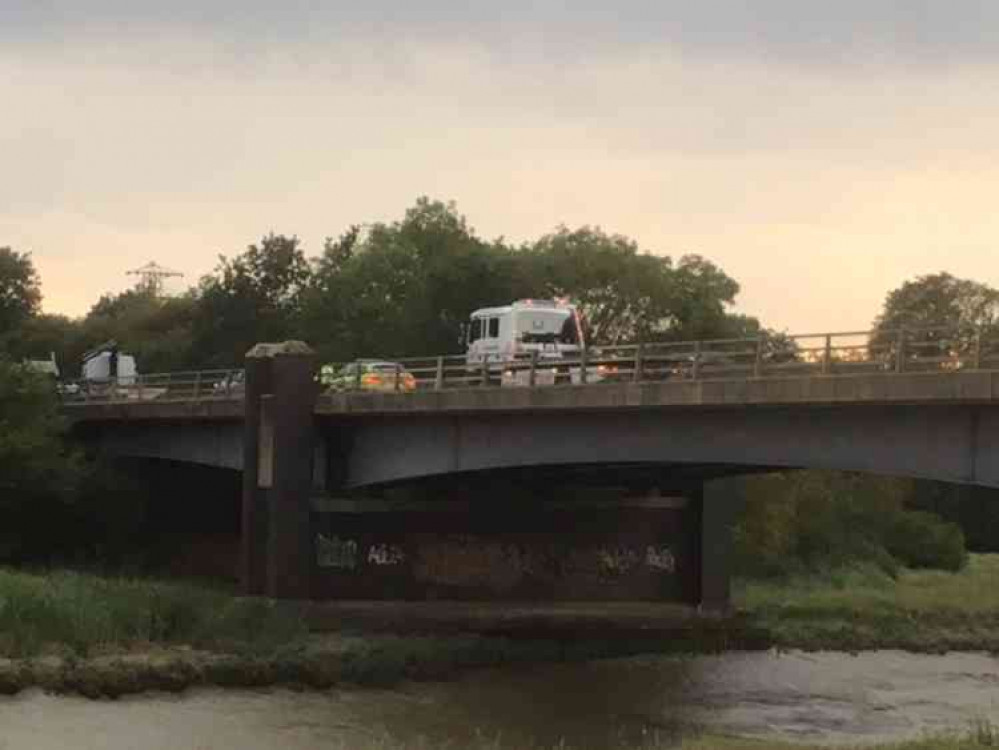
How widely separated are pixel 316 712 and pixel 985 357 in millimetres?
15533

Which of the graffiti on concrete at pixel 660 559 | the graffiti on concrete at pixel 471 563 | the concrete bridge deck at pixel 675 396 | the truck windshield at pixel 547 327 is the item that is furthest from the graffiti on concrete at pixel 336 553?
the truck windshield at pixel 547 327

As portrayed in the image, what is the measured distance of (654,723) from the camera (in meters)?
34.7

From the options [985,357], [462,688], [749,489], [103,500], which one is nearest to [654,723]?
[462,688]

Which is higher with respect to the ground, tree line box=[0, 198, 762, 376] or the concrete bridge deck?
tree line box=[0, 198, 762, 376]

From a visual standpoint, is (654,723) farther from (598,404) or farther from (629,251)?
(629,251)

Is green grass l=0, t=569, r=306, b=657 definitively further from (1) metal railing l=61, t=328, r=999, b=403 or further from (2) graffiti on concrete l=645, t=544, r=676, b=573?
(2) graffiti on concrete l=645, t=544, r=676, b=573

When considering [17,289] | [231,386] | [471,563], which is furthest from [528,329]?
[17,289]

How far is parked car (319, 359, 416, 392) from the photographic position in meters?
49.1

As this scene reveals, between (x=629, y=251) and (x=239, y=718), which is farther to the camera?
(x=629, y=251)

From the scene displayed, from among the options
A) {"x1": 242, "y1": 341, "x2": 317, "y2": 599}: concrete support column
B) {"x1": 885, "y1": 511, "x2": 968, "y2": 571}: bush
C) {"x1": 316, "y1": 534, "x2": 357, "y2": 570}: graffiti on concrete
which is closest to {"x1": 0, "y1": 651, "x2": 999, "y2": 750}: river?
{"x1": 316, "y1": 534, "x2": 357, "y2": 570}: graffiti on concrete

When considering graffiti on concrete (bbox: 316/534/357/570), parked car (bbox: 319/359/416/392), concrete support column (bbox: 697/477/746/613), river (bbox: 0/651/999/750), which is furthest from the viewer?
concrete support column (bbox: 697/477/746/613)

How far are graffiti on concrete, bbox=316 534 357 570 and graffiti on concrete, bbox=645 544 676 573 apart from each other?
1061cm

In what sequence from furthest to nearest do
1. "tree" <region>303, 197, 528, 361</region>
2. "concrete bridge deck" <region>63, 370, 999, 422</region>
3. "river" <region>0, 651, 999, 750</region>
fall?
"tree" <region>303, 197, 528, 361</region>, "river" <region>0, 651, 999, 750</region>, "concrete bridge deck" <region>63, 370, 999, 422</region>

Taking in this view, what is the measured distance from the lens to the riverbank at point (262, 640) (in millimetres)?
35969
